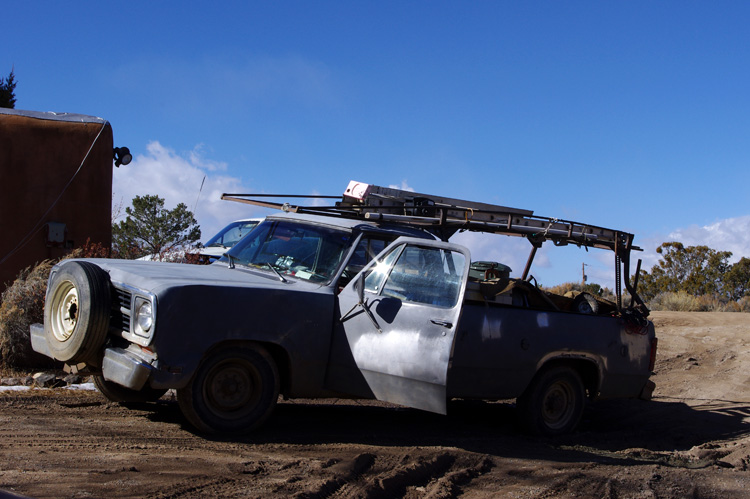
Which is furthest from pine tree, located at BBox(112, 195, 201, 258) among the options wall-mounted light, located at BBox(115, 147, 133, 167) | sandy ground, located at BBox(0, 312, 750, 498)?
sandy ground, located at BBox(0, 312, 750, 498)

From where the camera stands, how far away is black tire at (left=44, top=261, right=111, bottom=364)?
5.56 metres

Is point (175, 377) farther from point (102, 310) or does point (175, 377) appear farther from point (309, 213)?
point (309, 213)

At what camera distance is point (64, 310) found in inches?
237

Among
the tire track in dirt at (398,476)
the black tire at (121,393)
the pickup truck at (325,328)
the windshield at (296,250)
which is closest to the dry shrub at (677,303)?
the pickup truck at (325,328)

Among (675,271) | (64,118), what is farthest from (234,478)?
(675,271)

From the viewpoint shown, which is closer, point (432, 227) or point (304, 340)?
point (304, 340)

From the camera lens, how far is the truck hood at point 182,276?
18.2ft

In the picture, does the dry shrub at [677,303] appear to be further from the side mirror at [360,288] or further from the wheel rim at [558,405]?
the side mirror at [360,288]

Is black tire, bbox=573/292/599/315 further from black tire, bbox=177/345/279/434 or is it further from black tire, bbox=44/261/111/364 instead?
black tire, bbox=44/261/111/364

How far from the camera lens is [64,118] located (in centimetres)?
1405

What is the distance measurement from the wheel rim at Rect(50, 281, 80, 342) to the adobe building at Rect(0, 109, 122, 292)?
26.5ft

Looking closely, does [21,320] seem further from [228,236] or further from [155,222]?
[155,222]

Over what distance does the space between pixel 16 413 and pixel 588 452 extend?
5.24 meters

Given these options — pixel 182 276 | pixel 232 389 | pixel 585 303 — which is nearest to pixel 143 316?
pixel 182 276
